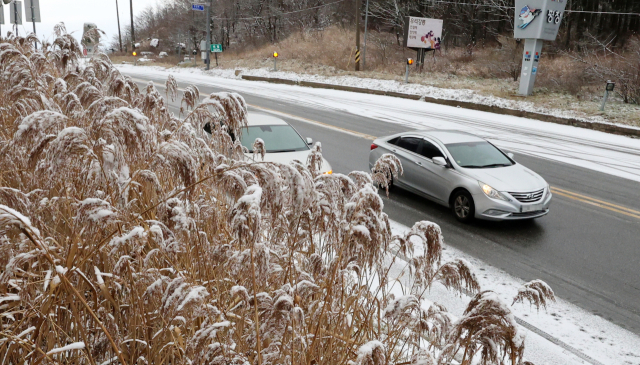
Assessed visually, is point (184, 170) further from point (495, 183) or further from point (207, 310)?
point (495, 183)

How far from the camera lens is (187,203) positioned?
2.89 m

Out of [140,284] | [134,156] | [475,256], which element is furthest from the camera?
[475,256]

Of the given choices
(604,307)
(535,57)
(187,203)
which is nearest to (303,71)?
(535,57)

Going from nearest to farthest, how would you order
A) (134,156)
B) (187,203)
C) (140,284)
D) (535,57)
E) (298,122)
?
(134,156) → (140,284) → (187,203) → (298,122) → (535,57)

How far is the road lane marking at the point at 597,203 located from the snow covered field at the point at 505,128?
2.41 metres

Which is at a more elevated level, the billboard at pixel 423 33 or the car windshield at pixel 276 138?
the billboard at pixel 423 33

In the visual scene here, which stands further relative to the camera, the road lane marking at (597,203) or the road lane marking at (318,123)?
the road lane marking at (318,123)

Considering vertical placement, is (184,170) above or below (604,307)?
above

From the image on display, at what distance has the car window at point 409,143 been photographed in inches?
392

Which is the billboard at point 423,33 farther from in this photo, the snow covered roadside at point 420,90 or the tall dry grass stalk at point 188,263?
the tall dry grass stalk at point 188,263

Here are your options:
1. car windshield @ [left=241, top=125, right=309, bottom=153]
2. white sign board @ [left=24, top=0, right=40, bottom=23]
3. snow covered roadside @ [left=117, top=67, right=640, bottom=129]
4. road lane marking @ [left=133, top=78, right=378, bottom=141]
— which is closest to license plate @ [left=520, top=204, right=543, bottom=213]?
car windshield @ [left=241, top=125, right=309, bottom=153]

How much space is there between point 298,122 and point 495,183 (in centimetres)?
1068

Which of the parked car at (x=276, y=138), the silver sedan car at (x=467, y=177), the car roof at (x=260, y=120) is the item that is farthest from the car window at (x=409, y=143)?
the car roof at (x=260, y=120)

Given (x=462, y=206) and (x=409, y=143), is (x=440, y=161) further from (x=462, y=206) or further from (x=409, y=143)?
(x=409, y=143)
